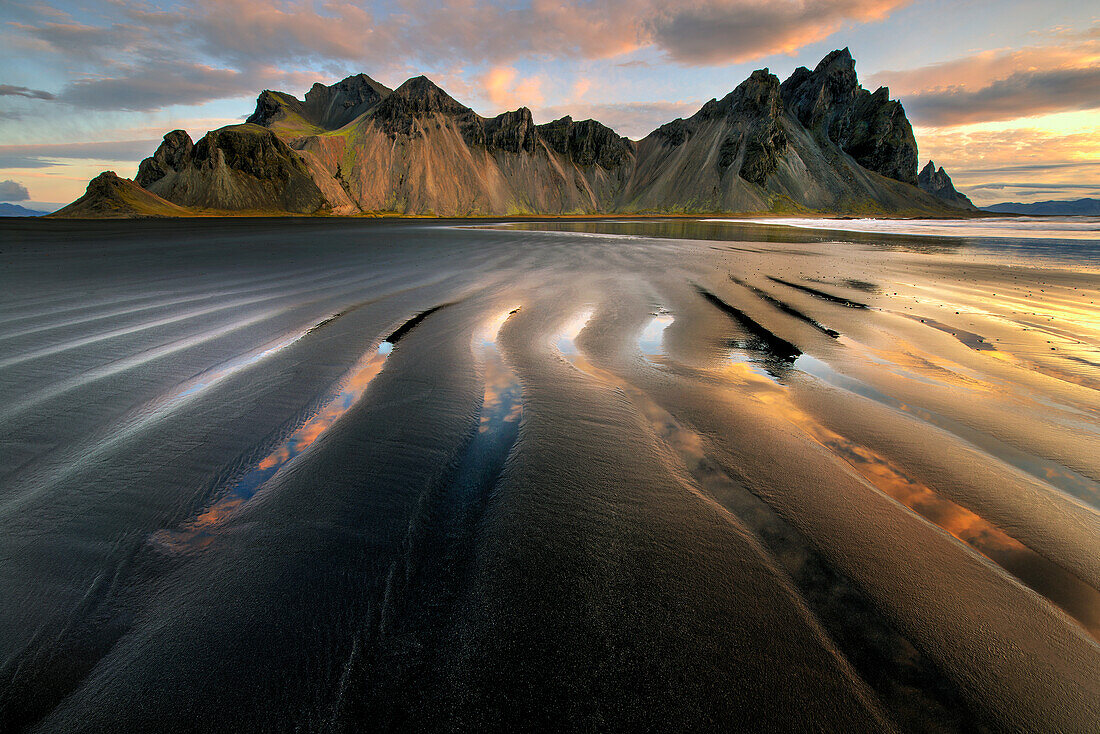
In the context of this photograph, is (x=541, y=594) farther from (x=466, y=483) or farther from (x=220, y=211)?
(x=220, y=211)

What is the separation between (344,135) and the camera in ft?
585

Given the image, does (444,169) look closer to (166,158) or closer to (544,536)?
(166,158)

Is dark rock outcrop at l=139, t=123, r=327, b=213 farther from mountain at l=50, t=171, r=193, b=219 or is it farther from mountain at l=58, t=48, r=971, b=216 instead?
mountain at l=50, t=171, r=193, b=219

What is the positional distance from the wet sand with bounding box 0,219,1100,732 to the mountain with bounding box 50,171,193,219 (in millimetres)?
180310

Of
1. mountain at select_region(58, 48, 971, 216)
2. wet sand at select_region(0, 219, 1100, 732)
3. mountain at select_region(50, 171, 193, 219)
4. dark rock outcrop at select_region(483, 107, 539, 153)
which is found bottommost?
wet sand at select_region(0, 219, 1100, 732)

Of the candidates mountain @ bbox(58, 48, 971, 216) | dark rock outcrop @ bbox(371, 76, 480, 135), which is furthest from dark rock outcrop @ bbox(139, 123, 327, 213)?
dark rock outcrop @ bbox(371, 76, 480, 135)

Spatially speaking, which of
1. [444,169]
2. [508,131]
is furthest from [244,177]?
[508,131]

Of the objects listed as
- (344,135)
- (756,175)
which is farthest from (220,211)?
(756,175)

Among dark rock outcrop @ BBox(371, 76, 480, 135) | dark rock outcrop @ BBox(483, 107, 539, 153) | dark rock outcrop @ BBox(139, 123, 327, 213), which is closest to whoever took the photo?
dark rock outcrop @ BBox(139, 123, 327, 213)

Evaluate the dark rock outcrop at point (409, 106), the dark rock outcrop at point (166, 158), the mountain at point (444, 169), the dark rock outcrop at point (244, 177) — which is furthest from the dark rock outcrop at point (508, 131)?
the dark rock outcrop at point (166, 158)

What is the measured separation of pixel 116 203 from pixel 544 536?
198m

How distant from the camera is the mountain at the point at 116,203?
134 meters

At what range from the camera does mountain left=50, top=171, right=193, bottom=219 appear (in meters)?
134

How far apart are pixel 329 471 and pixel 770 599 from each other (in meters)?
3.18
